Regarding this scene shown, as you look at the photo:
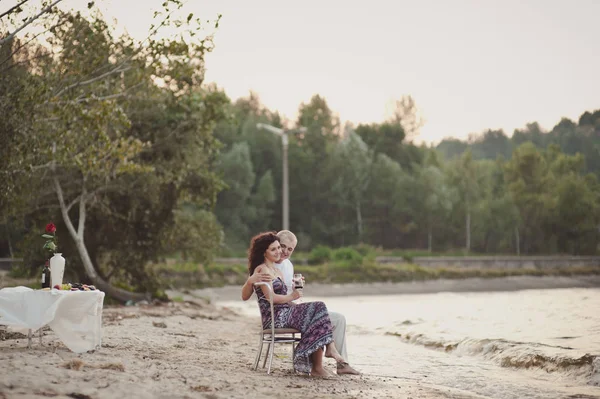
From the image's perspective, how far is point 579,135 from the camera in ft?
258

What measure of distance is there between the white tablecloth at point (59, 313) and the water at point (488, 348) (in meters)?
3.92

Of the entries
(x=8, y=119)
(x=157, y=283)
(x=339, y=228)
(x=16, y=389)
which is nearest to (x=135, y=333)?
(x=8, y=119)

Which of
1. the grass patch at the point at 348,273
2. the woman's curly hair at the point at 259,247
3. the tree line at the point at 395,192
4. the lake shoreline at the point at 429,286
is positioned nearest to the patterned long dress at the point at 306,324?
the woman's curly hair at the point at 259,247

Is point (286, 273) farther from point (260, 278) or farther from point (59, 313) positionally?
point (59, 313)

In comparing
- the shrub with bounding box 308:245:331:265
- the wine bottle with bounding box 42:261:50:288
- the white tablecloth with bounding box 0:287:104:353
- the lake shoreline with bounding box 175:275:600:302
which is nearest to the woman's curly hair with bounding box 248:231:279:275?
the white tablecloth with bounding box 0:287:104:353

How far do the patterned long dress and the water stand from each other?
6.20 ft

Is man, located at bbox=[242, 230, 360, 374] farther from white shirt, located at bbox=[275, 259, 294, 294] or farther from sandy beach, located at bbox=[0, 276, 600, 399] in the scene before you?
sandy beach, located at bbox=[0, 276, 600, 399]

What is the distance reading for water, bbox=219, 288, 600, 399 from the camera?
33.4 ft

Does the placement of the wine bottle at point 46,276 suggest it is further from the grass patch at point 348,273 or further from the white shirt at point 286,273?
the grass patch at point 348,273

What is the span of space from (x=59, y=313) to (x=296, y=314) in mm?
2628

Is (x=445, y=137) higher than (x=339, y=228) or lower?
higher

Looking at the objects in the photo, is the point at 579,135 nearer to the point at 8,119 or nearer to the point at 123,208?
the point at 123,208

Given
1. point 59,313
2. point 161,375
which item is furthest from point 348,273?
point 161,375

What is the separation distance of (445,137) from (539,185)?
86.2 m
